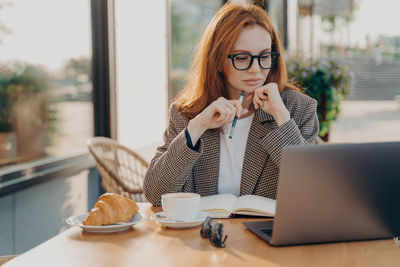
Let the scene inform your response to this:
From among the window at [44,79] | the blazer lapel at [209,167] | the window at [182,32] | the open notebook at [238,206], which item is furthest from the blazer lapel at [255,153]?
the window at [182,32]

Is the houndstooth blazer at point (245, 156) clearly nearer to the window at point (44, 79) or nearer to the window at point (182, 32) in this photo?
the window at point (44, 79)

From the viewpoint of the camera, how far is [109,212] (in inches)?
50.8

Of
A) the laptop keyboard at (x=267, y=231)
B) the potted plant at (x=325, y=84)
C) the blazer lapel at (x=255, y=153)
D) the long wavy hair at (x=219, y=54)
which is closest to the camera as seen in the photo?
the laptop keyboard at (x=267, y=231)

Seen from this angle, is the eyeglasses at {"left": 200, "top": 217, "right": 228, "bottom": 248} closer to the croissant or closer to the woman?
the croissant

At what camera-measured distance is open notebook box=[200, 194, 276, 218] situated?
1391mm

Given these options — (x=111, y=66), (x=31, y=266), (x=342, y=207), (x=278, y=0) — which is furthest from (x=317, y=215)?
(x=278, y=0)

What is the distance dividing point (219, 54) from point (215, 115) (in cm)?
34

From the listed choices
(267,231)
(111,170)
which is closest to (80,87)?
(111,170)

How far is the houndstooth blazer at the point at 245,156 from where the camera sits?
5.42 feet

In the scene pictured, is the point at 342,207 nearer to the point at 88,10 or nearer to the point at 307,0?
the point at 88,10

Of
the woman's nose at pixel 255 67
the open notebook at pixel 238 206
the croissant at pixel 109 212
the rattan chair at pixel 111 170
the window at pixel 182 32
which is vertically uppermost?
the window at pixel 182 32

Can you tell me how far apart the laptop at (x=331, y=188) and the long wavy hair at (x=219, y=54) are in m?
0.89

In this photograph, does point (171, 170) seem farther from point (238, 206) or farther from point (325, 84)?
point (325, 84)

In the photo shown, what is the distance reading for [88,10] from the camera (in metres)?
3.41
